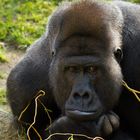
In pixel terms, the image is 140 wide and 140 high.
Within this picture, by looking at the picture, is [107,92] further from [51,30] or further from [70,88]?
[51,30]

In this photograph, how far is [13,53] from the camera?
367 inches

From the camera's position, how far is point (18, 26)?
9.80 meters

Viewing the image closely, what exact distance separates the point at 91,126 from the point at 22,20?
370 centimetres

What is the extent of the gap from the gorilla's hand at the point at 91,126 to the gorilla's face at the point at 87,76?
113 mm

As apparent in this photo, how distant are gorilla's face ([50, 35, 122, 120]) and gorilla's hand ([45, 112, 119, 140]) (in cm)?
11

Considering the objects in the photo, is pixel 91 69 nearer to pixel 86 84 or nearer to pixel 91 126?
pixel 86 84

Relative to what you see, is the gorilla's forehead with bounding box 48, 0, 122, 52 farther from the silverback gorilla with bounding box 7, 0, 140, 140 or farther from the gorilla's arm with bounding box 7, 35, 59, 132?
the gorilla's arm with bounding box 7, 35, 59, 132

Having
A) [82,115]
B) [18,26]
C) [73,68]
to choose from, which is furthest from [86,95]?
[18,26]

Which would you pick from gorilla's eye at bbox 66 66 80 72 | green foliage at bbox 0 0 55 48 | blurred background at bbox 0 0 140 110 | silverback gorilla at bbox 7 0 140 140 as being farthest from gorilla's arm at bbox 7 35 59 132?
green foliage at bbox 0 0 55 48

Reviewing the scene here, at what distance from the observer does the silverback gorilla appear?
6532mm

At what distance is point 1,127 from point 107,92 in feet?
5.50

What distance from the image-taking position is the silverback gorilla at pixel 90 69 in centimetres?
653

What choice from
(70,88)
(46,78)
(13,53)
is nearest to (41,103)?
(46,78)

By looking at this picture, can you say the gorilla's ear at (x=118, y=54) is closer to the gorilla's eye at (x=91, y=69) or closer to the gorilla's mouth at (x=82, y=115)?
the gorilla's eye at (x=91, y=69)
